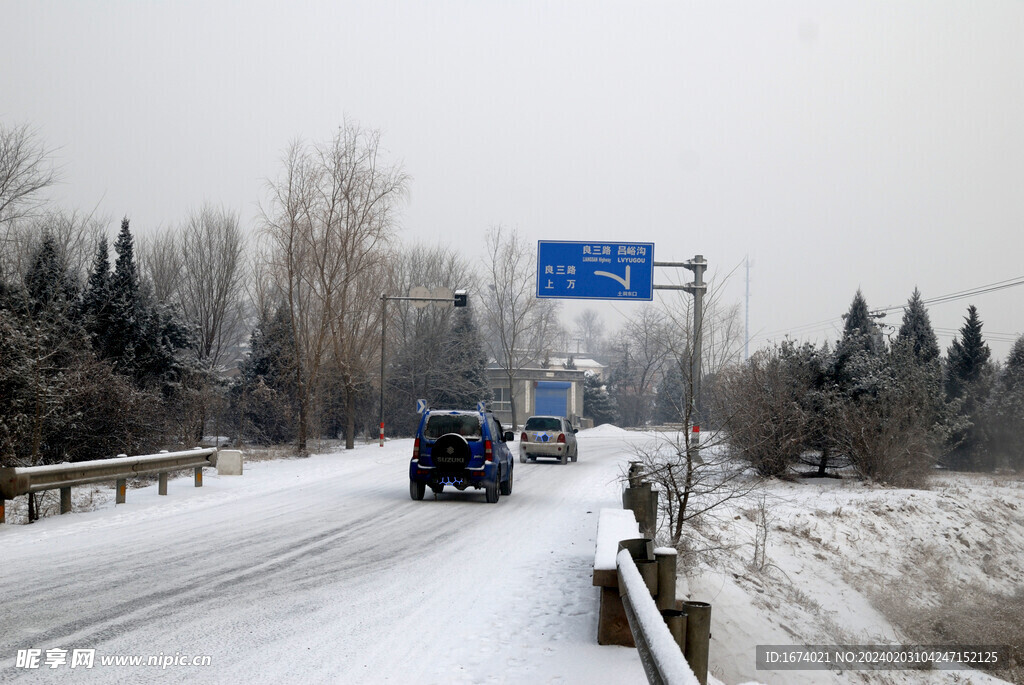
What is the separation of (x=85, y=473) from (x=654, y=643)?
1236 centimetres

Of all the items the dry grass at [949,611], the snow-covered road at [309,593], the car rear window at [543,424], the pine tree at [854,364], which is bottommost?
the dry grass at [949,611]

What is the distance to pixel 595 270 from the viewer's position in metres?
29.0

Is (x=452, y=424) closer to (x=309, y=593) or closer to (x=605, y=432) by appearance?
(x=309, y=593)

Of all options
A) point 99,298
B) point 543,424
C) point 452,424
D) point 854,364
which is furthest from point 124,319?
point 854,364

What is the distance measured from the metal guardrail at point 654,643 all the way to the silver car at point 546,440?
26.8 meters

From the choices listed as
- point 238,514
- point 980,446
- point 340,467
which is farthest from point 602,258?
point 980,446

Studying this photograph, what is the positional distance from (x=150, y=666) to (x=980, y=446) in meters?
40.6

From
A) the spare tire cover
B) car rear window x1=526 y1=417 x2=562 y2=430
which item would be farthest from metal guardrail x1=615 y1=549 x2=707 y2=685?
car rear window x1=526 y1=417 x2=562 y2=430

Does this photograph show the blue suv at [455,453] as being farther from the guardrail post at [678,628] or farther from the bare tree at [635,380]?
the bare tree at [635,380]

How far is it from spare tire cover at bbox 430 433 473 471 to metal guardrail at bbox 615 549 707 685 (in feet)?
38.9

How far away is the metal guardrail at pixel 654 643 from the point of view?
3.24 m

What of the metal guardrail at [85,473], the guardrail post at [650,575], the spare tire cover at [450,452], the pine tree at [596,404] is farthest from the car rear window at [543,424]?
the pine tree at [596,404]

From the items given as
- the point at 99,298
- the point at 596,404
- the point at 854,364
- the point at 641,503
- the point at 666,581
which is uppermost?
the point at 99,298

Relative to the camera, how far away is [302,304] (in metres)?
33.4
